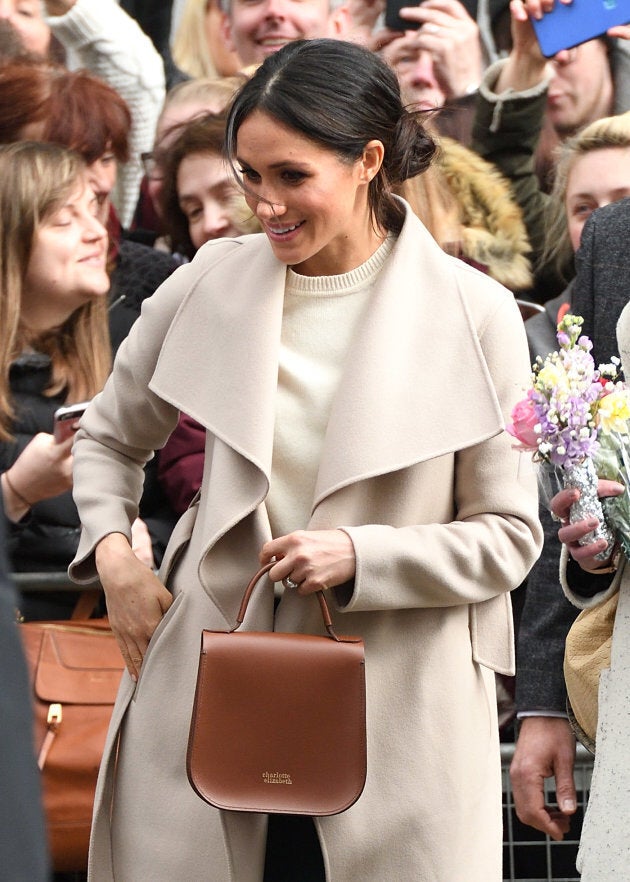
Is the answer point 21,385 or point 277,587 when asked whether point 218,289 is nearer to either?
point 277,587

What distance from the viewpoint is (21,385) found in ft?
14.5

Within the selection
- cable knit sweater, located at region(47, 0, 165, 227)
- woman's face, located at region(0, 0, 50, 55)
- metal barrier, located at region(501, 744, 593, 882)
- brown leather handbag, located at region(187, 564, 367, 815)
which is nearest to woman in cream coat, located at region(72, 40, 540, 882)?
brown leather handbag, located at region(187, 564, 367, 815)

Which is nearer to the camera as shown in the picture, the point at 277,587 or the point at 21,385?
the point at 277,587

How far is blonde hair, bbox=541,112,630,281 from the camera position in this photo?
15.4 feet

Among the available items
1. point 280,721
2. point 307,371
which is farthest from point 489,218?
point 280,721

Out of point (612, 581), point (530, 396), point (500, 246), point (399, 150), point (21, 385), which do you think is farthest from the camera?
point (500, 246)

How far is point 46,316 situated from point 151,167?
652 mm

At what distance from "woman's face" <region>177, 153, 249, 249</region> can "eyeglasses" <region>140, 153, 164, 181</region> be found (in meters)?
0.09

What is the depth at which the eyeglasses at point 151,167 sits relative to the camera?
4.87m

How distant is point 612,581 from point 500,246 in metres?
2.24

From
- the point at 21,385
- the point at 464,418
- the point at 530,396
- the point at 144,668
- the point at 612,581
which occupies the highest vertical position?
the point at 530,396

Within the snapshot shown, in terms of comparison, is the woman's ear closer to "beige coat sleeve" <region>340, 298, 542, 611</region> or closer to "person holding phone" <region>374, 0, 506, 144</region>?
"beige coat sleeve" <region>340, 298, 542, 611</region>

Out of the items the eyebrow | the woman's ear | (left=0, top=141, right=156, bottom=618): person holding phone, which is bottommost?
(left=0, top=141, right=156, bottom=618): person holding phone

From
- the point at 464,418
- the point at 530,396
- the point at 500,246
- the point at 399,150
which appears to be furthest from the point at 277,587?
the point at 500,246
